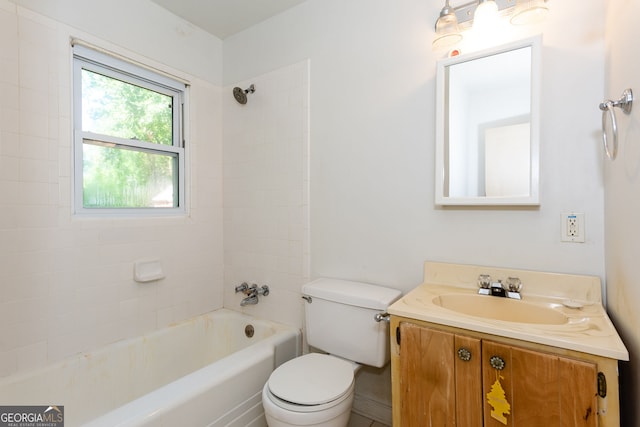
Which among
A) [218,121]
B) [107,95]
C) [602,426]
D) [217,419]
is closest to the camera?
[602,426]

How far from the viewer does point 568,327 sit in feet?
3.18

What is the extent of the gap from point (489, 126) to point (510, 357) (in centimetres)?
94

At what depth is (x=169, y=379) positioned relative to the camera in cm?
191

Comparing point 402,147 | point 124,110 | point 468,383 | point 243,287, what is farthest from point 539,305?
point 124,110

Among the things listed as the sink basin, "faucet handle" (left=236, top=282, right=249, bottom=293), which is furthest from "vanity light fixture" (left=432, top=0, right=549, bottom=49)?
"faucet handle" (left=236, top=282, right=249, bottom=293)

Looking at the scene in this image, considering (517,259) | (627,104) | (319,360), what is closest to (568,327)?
(517,259)

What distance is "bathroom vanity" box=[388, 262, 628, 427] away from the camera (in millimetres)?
846

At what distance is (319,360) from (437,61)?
1.56 meters

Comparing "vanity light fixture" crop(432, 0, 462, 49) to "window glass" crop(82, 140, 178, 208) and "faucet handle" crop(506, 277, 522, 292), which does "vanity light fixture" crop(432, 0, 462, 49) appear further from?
"window glass" crop(82, 140, 178, 208)

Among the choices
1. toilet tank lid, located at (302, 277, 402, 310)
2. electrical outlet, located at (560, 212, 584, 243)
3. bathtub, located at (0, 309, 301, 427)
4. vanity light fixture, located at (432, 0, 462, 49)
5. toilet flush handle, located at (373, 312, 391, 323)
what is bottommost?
bathtub, located at (0, 309, 301, 427)

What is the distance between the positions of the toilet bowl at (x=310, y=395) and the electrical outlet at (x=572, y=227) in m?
1.07

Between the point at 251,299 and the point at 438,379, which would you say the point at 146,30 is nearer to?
the point at 251,299

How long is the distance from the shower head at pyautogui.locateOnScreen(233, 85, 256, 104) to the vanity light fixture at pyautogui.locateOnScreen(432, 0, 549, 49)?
124 centimetres

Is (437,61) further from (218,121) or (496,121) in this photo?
(218,121)
